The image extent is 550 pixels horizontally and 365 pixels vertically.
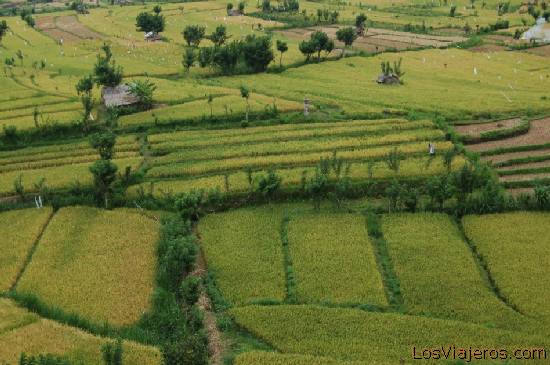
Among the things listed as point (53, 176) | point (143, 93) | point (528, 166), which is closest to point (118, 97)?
point (143, 93)

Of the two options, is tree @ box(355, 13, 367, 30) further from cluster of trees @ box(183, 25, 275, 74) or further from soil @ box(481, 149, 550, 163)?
soil @ box(481, 149, 550, 163)

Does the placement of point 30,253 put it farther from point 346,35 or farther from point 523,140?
point 346,35

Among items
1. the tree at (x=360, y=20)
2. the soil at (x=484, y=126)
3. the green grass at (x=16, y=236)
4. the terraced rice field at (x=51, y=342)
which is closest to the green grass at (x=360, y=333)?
the terraced rice field at (x=51, y=342)

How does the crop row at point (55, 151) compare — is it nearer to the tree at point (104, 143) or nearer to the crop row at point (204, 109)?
the crop row at point (204, 109)

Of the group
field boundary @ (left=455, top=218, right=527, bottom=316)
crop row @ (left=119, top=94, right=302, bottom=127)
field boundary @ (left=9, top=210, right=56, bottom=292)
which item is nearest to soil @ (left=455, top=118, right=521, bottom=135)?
crop row @ (left=119, top=94, right=302, bottom=127)

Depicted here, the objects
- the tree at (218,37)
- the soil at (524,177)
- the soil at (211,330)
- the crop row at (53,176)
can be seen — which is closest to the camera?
the soil at (211,330)
